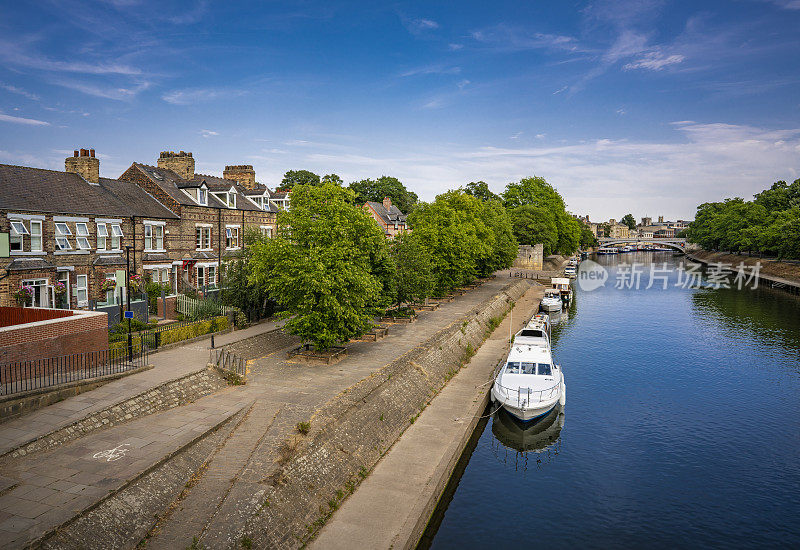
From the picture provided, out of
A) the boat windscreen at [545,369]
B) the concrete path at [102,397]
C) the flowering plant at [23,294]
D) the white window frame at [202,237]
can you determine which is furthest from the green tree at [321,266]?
the white window frame at [202,237]

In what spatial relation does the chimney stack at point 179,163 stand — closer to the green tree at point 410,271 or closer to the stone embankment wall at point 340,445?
the green tree at point 410,271

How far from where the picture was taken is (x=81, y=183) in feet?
114

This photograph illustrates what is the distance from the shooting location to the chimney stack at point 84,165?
35.7 meters

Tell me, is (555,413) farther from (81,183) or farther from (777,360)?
(81,183)

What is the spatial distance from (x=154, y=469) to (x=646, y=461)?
1954cm

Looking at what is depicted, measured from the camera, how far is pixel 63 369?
20359 mm

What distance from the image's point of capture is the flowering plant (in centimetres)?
2714

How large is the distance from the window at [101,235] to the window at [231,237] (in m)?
12.4

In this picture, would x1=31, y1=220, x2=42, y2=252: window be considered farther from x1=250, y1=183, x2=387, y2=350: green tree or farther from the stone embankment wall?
the stone embankment wall

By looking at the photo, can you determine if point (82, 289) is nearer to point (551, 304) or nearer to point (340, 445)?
point (340, 445)

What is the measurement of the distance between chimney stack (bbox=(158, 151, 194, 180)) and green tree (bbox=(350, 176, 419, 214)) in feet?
248

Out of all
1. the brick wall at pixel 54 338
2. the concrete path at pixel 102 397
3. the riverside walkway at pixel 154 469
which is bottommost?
the riverside walkway at pixel 154 469

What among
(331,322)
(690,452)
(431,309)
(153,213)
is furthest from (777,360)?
(153,213)

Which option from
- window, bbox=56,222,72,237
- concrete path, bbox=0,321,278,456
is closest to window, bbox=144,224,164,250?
window, bbox=56,222,72,237
